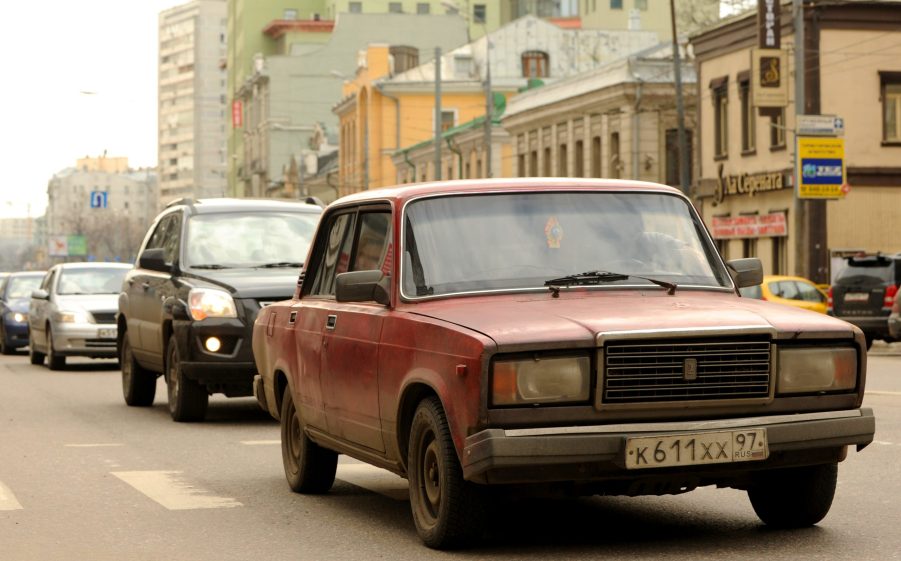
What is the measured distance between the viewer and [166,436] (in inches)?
587

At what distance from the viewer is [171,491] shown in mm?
11039

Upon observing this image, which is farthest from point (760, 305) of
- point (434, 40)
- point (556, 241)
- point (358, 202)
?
point (434, 40)

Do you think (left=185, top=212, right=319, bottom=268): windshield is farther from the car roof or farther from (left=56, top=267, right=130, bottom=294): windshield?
(left=56, top=267, right=130, bottom=294): windshield

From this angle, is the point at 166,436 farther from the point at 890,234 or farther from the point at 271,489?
the point at 890,234

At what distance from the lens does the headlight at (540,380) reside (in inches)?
306

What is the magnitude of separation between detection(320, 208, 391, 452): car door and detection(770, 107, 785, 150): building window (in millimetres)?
36867

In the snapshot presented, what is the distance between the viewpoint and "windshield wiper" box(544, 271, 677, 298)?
28.8 ft

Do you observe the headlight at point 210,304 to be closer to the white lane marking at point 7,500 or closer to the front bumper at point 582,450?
the white lane marking at point 7,500

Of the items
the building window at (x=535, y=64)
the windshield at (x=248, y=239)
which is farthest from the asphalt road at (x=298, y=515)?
the building window at (x=535, y=64)

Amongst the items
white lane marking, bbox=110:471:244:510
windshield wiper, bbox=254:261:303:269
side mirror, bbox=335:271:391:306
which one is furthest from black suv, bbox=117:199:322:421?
side mirror, bbox=335:271:391:306

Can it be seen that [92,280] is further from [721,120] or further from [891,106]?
[721,120]

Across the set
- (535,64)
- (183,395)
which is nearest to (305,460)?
(183,395)

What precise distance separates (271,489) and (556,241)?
2973 mm

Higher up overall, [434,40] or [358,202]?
[434,40]
